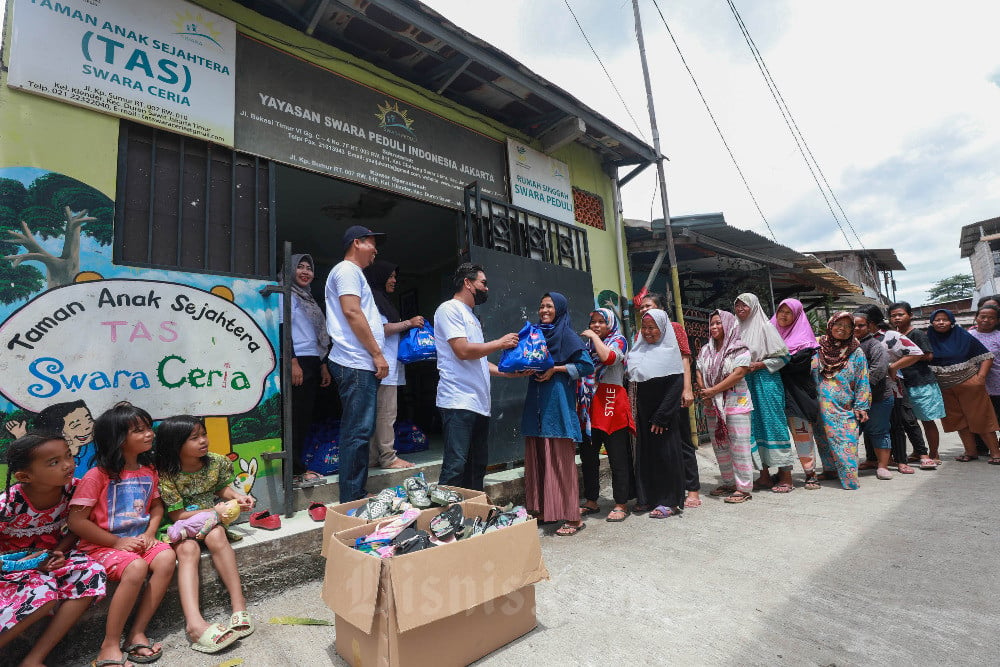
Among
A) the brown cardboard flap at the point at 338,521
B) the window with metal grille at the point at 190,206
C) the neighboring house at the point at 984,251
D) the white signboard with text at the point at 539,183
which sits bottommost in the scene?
the brown cardboard flap at the point at 338,521

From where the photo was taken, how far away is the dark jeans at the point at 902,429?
15.0 ft

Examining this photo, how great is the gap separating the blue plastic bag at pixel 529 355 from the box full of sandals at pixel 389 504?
92cm

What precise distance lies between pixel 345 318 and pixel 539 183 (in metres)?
3.21

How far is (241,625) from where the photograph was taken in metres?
1.99

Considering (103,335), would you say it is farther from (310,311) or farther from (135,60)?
(135,60)

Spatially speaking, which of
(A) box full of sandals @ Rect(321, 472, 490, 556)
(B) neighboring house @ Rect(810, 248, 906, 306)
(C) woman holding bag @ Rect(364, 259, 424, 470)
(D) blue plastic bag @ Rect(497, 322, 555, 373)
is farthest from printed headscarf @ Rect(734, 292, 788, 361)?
(B) neighboring house @ Rect(810, 248, 906, 306)

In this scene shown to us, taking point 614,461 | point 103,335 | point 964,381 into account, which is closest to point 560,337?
point 614,461

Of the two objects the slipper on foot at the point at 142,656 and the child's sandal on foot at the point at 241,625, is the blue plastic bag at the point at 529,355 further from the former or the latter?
the slipper on foot at the point at 142,656

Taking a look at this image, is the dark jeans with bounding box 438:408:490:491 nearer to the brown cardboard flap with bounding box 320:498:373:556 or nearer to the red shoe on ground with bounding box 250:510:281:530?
the brown cardboard flap with bounding box 320:498:373:556

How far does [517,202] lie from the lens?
16.4 ft

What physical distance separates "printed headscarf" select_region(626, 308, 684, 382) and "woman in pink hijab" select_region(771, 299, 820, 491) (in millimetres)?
1249

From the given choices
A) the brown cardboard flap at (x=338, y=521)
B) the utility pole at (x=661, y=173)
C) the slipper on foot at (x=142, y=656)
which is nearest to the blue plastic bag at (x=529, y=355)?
the brown cardboard flap at (x=338, y=521)

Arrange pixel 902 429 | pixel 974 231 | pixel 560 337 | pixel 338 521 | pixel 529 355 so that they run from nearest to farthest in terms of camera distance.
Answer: pixel 338 521
pixel 529 355
pixel 560 337
pixel 902 429
pixel 974 231

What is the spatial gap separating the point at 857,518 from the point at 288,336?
3798 millimetres
